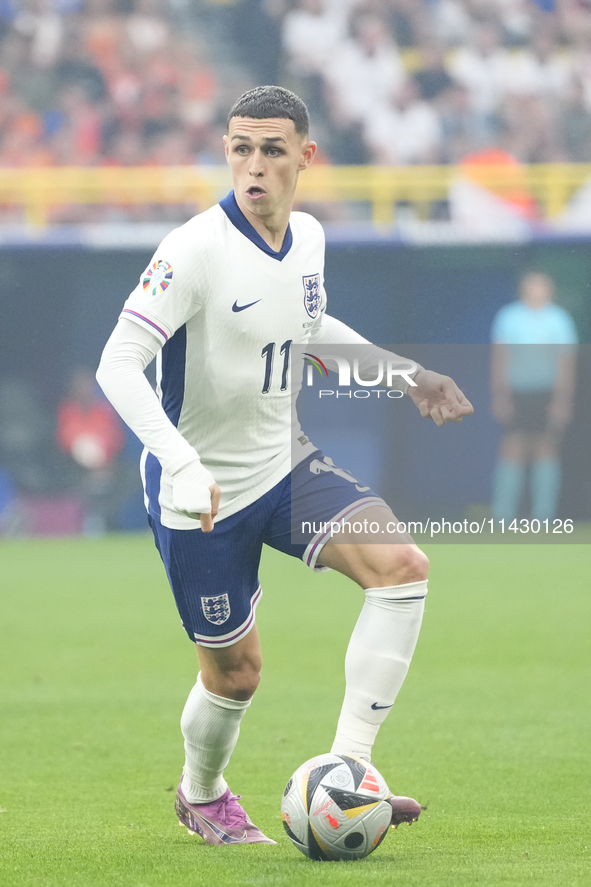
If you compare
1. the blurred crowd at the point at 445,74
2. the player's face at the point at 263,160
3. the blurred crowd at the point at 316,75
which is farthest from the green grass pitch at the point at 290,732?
the blurred crowd at the point at 445,74

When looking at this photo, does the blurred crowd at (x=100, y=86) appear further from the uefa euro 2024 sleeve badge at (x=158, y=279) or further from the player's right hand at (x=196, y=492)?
the player's right hand at (x=196, y=492)

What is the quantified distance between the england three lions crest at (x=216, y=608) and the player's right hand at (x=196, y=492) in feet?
1.72

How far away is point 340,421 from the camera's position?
39.0 ft

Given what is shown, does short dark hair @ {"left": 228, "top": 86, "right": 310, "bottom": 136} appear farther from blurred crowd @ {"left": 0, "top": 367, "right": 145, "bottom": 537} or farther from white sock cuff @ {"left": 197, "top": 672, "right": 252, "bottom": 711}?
blurred crowd @ {"left": 0, "top": 367, "right": 145, "bottom": 537}

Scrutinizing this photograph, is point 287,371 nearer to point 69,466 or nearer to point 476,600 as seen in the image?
point 476,600

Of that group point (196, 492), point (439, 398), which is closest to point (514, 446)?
point (439, 398)

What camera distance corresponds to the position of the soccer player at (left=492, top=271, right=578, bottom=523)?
12.8 m

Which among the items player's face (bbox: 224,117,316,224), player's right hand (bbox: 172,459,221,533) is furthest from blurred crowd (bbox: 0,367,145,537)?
player's right hand (bbox: 172,459,221,533)

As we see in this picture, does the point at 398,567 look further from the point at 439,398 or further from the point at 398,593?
the point at 439,398

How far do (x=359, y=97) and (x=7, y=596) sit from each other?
9650 millimetres

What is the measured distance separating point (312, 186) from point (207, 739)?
11670 mm

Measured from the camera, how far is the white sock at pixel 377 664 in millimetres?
3633

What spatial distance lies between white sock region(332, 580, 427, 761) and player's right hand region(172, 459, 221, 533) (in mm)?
552

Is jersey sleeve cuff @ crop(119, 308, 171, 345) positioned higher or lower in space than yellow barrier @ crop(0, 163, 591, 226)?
lower
